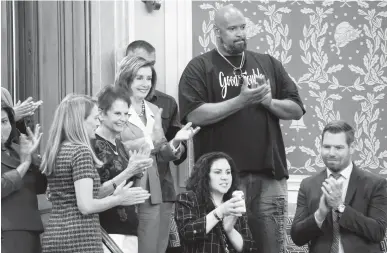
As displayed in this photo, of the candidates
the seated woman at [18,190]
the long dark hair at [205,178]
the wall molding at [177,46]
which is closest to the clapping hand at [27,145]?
the seated woman at [18,190]

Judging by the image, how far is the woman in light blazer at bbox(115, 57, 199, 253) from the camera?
4.05m

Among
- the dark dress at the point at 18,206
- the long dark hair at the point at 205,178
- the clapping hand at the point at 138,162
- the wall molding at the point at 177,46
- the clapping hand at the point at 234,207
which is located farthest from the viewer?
the wall molding at the point at 177,46

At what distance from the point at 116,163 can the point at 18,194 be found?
50cm

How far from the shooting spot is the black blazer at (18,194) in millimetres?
3361

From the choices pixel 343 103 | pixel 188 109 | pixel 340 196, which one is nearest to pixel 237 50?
pixel 188 109

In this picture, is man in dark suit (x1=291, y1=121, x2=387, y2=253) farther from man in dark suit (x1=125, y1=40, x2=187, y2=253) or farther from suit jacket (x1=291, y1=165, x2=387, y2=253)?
man in dark suit (x1=125, y1=40, x2=187, y2=253)

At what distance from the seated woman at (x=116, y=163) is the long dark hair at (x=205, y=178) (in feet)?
1.29

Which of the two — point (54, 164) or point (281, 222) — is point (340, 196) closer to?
point (281, 222)

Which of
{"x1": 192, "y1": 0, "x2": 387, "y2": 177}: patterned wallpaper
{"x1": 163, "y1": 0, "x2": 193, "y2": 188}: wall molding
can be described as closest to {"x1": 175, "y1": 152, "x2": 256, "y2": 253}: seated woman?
{"x1": 163, "y1": 0, "x2": 193, "y2": 188}: wall molding

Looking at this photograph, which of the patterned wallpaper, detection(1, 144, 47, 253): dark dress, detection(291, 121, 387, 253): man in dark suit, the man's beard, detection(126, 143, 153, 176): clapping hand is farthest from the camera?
the patterned wallpaper

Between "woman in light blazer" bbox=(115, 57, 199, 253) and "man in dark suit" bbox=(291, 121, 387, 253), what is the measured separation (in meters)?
0.68

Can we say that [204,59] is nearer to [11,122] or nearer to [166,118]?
[166,118]

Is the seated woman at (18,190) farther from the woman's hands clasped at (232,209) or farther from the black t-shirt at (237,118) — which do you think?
the black t-shirt at (237,118)

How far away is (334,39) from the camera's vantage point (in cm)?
554
